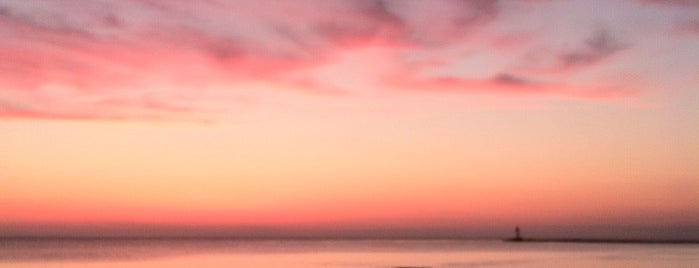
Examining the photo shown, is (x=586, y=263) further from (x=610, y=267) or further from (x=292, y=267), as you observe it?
(x=292, y=267)

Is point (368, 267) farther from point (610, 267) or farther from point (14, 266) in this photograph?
point (14, 266)

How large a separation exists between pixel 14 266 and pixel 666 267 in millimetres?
26935

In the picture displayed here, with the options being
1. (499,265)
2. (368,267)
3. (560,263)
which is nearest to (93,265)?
(368,267)

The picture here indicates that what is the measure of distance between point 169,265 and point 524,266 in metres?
15.7

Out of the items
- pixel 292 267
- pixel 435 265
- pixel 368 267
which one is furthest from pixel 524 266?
pixel 292 267

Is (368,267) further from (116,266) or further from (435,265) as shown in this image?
(116,266)

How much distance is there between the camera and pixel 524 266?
40000 millimetres

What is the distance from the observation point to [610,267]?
127ft

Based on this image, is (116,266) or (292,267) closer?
(292,267)

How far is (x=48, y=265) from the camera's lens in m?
40.8

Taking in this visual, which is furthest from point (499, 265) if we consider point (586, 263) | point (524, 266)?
point (586, 263)

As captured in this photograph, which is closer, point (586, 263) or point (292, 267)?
point (292, 267)

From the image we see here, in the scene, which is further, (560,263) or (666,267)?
(560,263)

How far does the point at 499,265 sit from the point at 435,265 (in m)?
2.85
